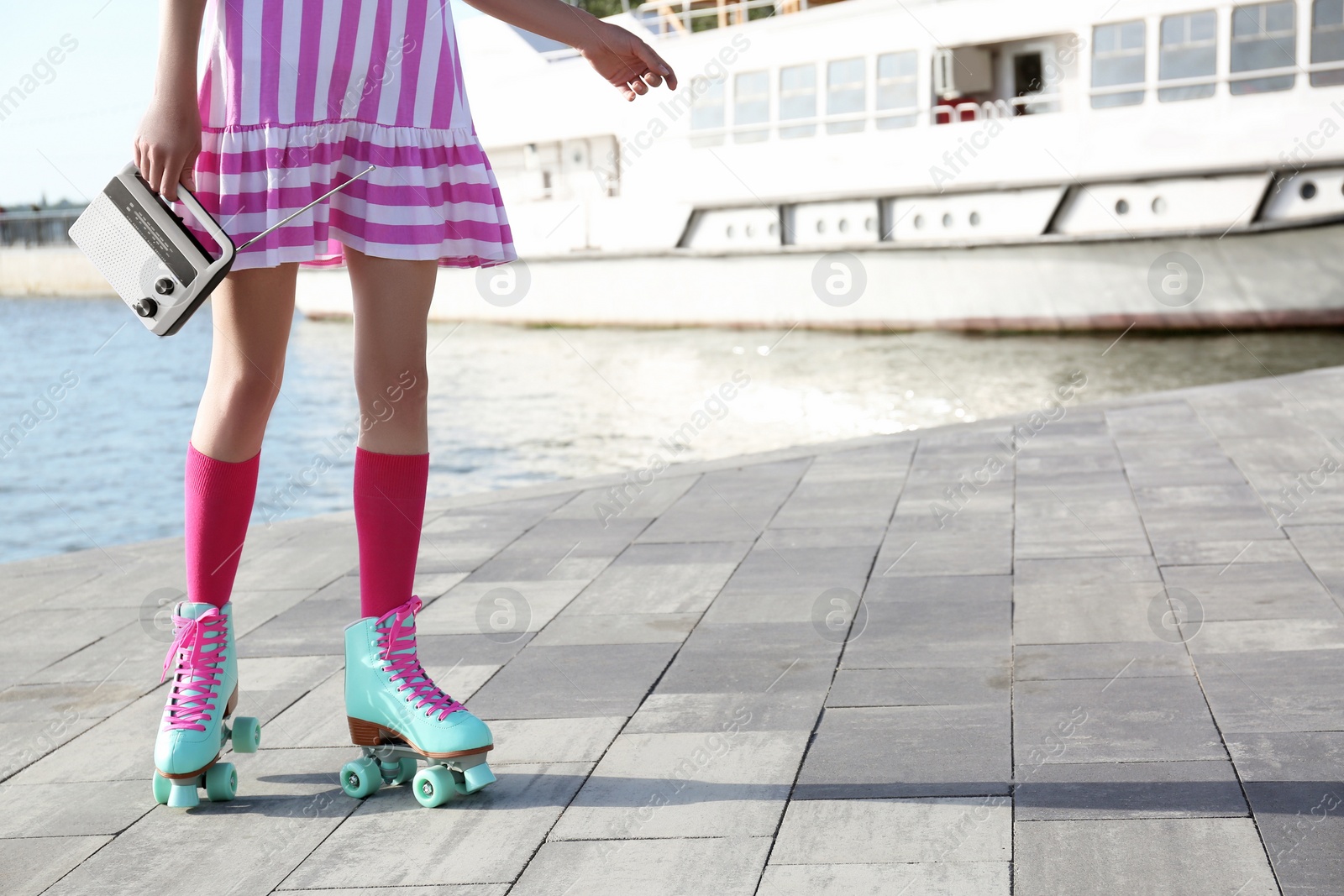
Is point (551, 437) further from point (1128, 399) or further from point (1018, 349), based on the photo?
point (1018, 349)

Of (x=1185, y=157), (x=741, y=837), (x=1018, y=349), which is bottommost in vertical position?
(x=1018, y=349)

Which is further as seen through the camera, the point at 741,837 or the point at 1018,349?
the point at 1018,349

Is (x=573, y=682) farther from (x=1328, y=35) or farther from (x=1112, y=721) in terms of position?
(x=1328, y=35)

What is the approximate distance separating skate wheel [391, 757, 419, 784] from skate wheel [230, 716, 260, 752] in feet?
0.78

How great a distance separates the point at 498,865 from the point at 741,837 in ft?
1.07

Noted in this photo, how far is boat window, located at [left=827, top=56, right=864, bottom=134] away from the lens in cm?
1574

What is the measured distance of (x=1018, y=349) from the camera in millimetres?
13875

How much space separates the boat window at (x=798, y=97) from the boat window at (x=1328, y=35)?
5.32 metres

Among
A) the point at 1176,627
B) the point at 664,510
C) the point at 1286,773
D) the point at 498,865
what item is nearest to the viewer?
the point at 498,865

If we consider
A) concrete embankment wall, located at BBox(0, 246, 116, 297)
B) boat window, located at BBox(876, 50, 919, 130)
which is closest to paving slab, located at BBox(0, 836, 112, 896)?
boat window, located at BBox(876, 50, 919, 130)

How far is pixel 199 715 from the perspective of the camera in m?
2.09

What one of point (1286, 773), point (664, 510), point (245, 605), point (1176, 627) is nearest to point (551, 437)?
point (664, 510)

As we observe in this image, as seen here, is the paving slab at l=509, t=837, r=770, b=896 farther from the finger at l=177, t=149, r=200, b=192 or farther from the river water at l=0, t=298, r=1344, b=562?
the river water at l=0, t=298, r=1344, b=562

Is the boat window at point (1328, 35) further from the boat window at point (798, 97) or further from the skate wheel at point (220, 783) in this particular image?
the skate wheel at point (220, 783)
